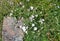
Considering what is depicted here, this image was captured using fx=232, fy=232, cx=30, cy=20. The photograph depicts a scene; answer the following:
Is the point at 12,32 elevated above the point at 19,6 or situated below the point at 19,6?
below

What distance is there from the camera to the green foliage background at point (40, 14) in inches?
213

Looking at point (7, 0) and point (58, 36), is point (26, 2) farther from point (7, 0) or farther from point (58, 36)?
point (58, 36)

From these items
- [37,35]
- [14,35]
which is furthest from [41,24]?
[14,35]

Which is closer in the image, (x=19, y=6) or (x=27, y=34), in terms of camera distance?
(x=27, y=34)

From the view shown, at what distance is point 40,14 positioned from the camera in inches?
227

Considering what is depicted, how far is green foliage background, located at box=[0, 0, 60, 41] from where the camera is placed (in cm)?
542

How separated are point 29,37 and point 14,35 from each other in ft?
1.18

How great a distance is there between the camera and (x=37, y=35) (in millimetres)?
5434

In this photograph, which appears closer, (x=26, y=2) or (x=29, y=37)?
(x=29, y=37)

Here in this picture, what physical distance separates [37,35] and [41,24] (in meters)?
0.32

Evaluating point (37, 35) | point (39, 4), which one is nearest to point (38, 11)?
point (39, 4)

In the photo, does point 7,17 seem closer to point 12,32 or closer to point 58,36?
point 12,32

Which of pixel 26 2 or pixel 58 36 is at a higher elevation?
pixel 26 2

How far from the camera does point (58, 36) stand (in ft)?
17.6
